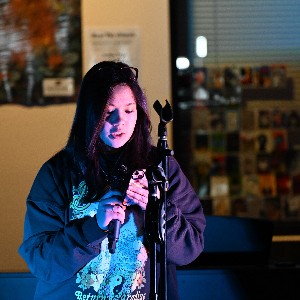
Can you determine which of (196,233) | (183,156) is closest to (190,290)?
(196,233)

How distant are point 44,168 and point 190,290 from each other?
0.91 metres

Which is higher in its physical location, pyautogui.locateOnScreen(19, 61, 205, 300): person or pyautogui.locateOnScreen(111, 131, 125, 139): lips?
pyautogui.locateOnScreen(111, 131, 125, 139): lips

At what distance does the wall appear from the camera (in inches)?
189

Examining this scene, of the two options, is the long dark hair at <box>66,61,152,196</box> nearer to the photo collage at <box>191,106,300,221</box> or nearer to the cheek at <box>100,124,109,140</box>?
the cheek at <box>100,124,109,140</box>

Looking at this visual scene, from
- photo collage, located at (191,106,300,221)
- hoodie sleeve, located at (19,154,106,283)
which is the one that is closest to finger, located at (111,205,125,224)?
hoodie sleeve, located at (19,154,106,283)

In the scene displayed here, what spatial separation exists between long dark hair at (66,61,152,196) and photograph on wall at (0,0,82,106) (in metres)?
2.49

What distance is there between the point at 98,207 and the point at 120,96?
0.35 m

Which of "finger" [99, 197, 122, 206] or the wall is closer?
"finger" [99, 197, 122, 206]

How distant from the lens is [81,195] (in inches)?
89.1

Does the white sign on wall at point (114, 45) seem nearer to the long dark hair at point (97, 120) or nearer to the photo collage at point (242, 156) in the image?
the photo collage at point (242, 156)

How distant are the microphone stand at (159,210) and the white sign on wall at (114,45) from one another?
282cm

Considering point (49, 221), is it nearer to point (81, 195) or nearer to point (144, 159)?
point (81, 195)

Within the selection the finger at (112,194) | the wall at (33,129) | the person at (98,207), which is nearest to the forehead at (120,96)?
the person at (98,207)

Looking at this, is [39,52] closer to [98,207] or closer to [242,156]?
[242,156]
